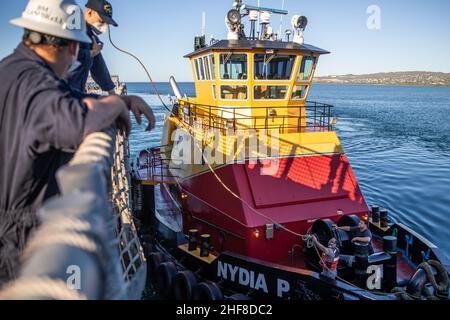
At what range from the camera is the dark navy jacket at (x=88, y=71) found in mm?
3442

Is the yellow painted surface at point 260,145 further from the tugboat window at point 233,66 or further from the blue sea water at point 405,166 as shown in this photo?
the blue sea water at point 405,166

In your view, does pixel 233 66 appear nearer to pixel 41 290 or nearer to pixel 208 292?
pixel 208 292

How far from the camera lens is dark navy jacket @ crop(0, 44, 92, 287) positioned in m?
1.58

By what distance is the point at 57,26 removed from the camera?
1.86m

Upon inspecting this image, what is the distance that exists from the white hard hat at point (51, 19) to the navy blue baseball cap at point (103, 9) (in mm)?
2541

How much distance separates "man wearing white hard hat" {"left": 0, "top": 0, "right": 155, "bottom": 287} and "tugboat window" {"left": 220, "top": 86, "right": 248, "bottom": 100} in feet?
30.9

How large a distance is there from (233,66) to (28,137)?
9972mm

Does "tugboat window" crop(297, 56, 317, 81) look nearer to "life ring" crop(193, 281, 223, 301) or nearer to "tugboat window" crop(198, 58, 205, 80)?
"tugboat window" crop(198, 58, 205, 80)

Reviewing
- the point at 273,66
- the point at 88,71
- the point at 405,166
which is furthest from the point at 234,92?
the point at 405,166

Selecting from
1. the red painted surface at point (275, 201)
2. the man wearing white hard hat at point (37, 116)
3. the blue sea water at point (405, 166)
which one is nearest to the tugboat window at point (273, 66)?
the red painted surface at point (275, 201)

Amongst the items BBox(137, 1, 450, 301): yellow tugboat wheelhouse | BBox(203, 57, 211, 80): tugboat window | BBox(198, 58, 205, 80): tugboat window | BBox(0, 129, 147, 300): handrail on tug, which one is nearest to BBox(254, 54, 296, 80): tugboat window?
BBox(137, 1, 450, 301): yellow tugboat wheelhouse

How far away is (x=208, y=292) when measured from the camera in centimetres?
796
